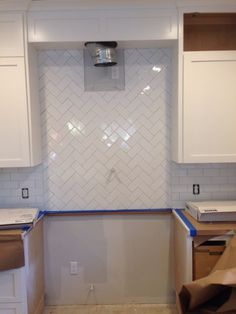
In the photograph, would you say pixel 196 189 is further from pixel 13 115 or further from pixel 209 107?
pixel 13 115

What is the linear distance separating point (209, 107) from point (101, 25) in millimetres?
1070

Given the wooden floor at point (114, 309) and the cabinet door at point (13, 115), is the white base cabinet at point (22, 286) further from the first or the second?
the cabinet door at point (13, 115)

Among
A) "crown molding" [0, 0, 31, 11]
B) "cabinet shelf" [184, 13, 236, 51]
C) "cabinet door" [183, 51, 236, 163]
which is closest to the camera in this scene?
"crown molding" [0, 0, 31, 11]

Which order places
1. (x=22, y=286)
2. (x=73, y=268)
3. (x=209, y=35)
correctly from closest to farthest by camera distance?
(x=22, y=286) → (x=209, y=35) → (x=73, y=268)

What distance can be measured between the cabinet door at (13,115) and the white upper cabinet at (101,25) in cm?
29

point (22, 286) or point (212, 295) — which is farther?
point (22, 286)

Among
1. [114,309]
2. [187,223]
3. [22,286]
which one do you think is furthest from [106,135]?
[114,309]

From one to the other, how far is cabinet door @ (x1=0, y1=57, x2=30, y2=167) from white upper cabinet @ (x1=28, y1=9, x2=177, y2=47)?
0.94 feet

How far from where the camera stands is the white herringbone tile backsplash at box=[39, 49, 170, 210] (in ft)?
8.75

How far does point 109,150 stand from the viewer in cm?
272

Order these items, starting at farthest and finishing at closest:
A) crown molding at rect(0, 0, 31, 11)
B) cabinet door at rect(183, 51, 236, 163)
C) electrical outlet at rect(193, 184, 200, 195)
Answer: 1. electrical outlet at rect(193, 184, 200, 195)
2. cabinet door at rect(183, 51, 236, 163)
3. crown molding at rect(0, 0, 31, 11)

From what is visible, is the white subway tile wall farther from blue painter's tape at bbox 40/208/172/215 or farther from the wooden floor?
the wooden floor

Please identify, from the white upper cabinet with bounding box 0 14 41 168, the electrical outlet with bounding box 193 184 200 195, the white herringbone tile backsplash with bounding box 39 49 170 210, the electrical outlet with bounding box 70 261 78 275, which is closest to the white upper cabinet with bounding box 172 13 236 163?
the white herringbone tile backsplash with bounding box 39 49 170 210

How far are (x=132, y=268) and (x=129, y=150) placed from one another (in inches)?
43.0
